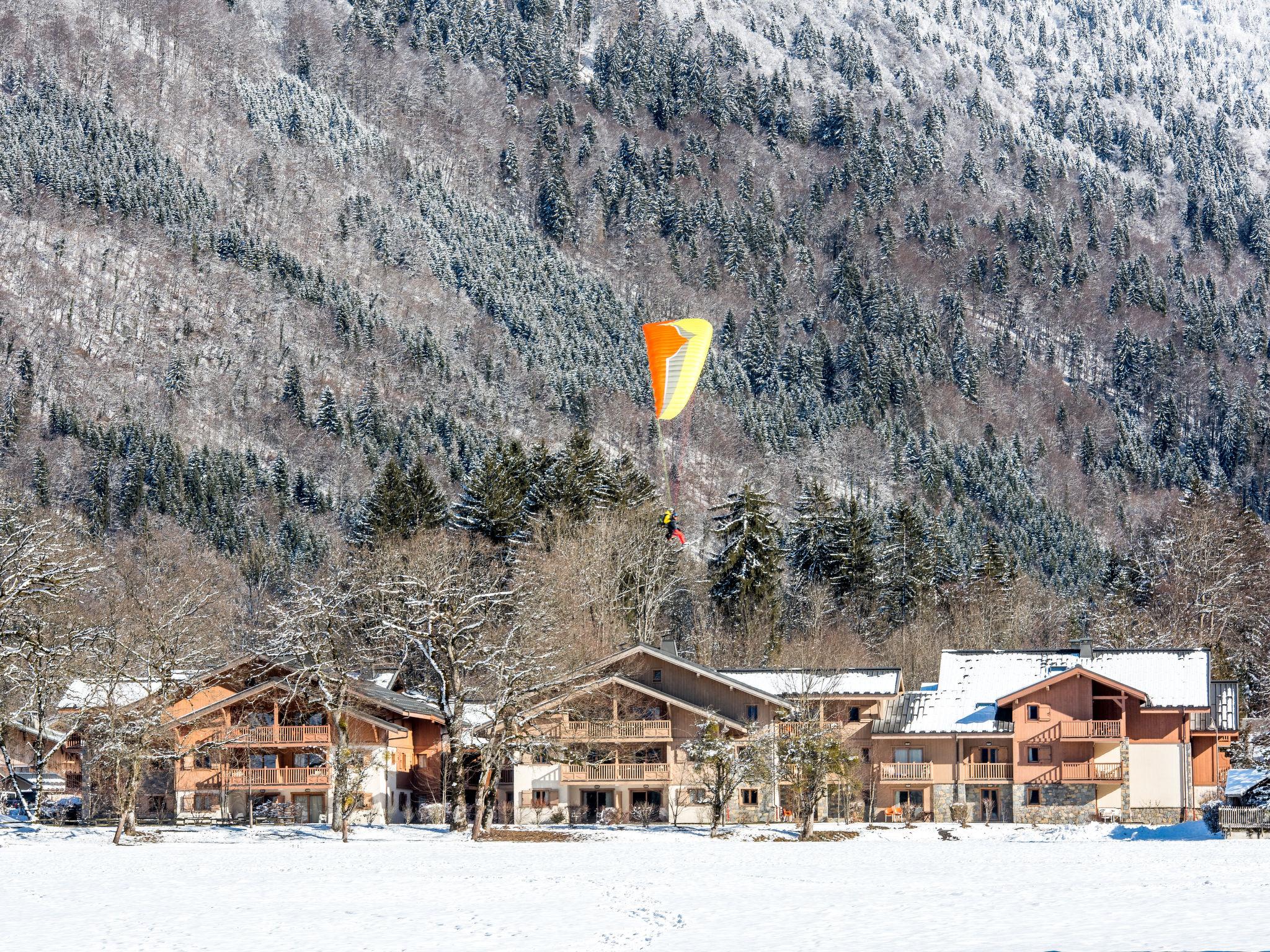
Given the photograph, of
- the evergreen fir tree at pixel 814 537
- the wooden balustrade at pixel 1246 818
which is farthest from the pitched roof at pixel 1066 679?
the evergreen fir tree at pixel 814 537

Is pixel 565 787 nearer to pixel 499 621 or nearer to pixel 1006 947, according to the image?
pixel 499 621

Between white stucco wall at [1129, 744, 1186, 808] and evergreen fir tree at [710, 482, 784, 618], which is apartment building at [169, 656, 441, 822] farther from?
white stucco wall at [1129, 744, 1186, 808]

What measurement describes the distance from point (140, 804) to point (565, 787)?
16.7 meters

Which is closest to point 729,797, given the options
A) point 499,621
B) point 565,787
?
point 565,787

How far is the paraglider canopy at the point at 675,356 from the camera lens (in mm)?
69312

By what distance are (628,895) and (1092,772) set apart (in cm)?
3594

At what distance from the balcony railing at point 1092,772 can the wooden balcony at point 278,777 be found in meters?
29.0

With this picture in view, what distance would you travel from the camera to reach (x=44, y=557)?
51.8 metres

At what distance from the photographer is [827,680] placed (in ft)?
216

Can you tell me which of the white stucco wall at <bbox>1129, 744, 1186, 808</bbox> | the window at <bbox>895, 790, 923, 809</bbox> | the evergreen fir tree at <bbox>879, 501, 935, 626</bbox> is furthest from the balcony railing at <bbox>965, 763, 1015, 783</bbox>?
the evergreen fir tree at <bbox>879, 501, 935, 626</bbox>

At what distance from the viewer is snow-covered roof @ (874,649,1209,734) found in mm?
64750

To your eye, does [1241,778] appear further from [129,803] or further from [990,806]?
[129,803]

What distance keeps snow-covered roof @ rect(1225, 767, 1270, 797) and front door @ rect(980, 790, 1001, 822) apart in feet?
33.9

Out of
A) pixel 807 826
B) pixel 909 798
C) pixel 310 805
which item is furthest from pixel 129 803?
pixel 909 798
